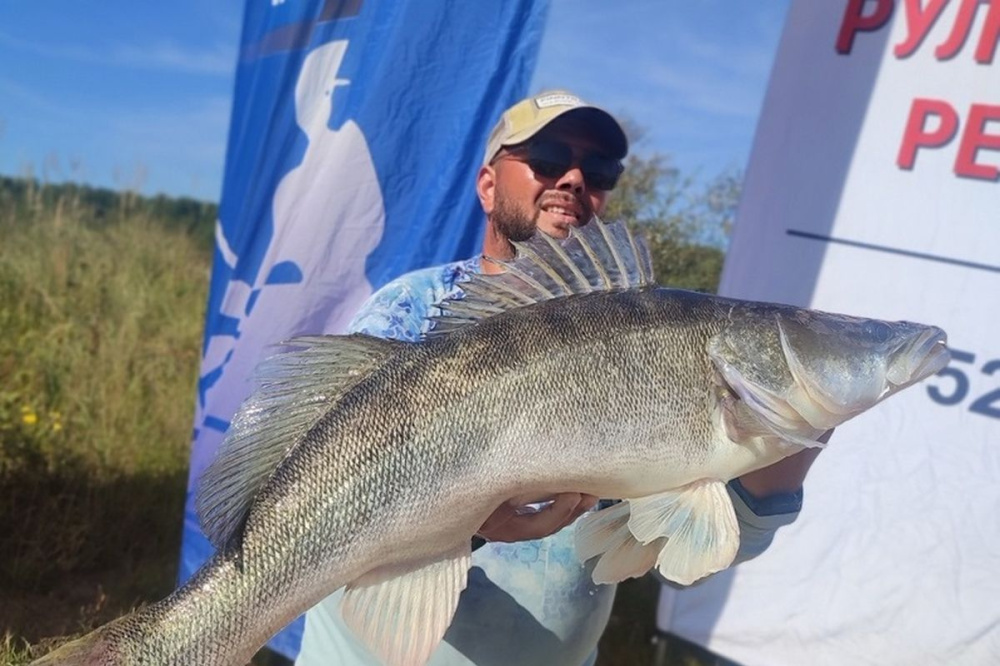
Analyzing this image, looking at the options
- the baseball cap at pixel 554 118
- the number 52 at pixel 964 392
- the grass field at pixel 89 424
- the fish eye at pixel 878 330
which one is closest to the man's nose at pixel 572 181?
the baseball cap at pixel 554 118

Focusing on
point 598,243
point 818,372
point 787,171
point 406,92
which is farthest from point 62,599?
point 787,171

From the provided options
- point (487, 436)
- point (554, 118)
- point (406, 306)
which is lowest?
point (487, 436)

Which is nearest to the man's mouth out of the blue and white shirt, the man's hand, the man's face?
the man's face

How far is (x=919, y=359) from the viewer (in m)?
1.17

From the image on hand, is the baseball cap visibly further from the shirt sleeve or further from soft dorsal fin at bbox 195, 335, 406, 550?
soft dorsal fin at bbox 195, 335, 406, 550

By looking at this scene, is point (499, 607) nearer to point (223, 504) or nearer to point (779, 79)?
point (223, 504)

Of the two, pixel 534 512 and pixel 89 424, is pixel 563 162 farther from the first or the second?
pixel 89 424

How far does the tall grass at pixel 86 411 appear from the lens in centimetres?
300

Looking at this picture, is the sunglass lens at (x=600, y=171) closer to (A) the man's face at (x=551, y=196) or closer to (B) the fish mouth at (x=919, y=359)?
(A) the man's face at (x=551, y=196)

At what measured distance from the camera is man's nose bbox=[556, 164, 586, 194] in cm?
188

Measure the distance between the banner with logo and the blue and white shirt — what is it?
1165 mm

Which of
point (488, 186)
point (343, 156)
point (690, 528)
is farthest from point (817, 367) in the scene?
point (343, 156)

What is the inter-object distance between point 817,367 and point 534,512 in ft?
1.72

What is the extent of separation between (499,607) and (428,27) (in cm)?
191
